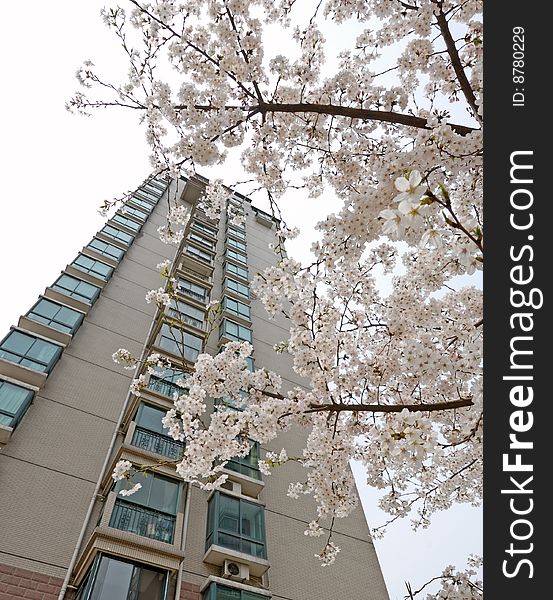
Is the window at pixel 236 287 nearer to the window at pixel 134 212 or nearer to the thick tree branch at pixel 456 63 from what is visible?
the window at pixel 134 212

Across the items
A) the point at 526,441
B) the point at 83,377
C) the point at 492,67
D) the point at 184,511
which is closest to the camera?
the point at 526,441

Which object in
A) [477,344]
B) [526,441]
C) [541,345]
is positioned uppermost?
[477,344]

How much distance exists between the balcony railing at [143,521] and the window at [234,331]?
6.63m

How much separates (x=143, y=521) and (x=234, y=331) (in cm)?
753

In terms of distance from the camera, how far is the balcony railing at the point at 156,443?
9289 millimetres

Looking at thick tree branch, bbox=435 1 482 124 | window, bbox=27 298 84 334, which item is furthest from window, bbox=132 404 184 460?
thick tree branch, bbox=435 1 482 124

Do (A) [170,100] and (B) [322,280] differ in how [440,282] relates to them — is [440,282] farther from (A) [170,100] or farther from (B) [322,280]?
(A) [170,100]

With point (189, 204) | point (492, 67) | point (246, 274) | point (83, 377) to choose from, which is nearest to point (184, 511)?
point (83, 377)

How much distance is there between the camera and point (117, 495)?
7840mm

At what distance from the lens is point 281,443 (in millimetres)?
12367

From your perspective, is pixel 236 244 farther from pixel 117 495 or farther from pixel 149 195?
pixel 117 495

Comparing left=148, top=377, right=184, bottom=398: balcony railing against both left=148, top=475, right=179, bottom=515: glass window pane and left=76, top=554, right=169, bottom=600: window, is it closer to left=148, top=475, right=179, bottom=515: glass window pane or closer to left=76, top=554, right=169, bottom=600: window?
left=148, top=475, right=179, bottom=515: glass window pane

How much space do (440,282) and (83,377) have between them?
8852mm

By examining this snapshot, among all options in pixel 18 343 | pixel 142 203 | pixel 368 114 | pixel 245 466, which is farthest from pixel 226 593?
pixel 142 203
